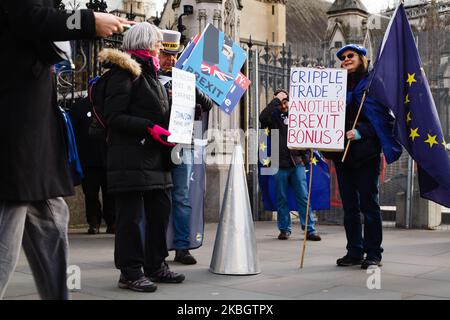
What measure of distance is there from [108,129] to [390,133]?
2652 millimetres

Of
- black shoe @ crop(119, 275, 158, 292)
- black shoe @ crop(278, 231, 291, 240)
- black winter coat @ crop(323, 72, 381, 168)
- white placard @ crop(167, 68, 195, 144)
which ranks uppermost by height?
white placard @ crop(167, 68, 195, 144)

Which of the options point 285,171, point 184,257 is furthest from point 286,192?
point 184,257

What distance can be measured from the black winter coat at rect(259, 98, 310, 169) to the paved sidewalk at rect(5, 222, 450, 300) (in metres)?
1.13

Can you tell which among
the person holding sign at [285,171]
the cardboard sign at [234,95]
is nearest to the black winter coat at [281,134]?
the person holding sign at [285,171]

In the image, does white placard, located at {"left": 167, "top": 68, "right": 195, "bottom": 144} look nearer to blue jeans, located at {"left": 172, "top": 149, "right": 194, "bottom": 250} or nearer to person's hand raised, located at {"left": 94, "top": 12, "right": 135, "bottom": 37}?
blue jeans, located at {"left": 172, "top": 149, "right": 194, "bottom": 250}

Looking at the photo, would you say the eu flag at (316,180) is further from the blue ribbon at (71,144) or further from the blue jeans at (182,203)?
the blue ribbon at (71,144)

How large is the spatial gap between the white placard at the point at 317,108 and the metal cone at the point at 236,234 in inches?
31.9

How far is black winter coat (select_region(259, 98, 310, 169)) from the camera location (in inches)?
342

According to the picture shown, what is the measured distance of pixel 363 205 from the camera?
19.7 ft

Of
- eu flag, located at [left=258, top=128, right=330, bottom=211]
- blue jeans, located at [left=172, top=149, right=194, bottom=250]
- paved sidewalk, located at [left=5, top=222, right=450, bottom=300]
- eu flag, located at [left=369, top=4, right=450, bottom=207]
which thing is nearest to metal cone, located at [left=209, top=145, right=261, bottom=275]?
paved sidewalk, located at [left=5, top=222, right=450, bottom=300]

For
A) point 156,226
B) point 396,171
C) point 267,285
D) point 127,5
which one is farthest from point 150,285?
point 127,5

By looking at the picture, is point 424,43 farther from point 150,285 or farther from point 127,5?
point 127,5

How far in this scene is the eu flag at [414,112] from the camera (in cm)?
595
